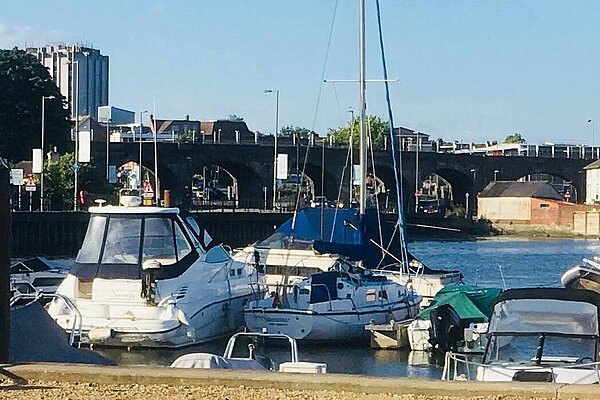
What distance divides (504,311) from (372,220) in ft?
68.7

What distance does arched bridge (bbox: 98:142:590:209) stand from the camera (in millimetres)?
96188

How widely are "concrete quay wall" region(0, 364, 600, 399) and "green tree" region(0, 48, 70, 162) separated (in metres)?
73.8

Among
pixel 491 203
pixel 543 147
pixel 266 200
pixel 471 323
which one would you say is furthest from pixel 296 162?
pixel 471 323

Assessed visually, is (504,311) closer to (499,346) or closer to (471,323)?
(499,346)

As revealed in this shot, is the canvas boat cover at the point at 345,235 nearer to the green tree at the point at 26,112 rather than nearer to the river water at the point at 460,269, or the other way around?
the river water at the point at 460,269

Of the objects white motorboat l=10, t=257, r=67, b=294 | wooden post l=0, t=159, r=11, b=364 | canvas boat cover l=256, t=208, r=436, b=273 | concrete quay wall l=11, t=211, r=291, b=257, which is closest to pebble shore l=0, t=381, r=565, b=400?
wooden post l=0, t=159, r=11, b=364

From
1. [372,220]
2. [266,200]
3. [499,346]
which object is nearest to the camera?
[499,346]

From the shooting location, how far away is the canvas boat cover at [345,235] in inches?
1364

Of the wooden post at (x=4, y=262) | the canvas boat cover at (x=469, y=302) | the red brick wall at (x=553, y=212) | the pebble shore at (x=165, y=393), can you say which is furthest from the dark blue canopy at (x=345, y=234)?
the red brick wall at (x=553, y=212)

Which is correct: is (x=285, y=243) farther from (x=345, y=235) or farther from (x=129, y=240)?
(x=129, y=240)

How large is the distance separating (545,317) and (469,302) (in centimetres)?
1286

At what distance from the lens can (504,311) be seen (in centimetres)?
1515

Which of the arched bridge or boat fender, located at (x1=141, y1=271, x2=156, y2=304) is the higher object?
the arched bridge

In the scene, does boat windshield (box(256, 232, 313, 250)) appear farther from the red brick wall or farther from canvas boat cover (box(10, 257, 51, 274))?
the red brick wall
